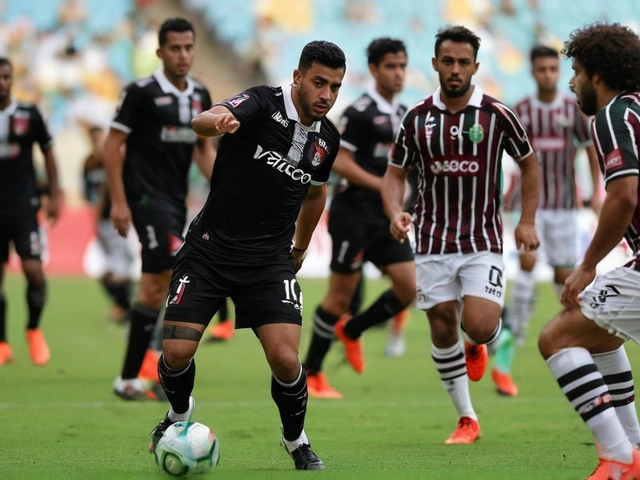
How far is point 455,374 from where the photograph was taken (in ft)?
23.0

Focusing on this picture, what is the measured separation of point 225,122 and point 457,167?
88.3 inches

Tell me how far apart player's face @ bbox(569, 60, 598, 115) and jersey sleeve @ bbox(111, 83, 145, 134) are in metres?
4.13

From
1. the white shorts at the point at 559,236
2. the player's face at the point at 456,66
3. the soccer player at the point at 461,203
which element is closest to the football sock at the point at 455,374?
the soccer player at the point at 461,203

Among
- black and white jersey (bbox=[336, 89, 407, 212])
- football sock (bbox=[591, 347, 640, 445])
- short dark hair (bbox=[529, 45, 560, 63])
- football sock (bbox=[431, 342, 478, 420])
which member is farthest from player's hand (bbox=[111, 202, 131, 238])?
short dark hair (bbox=[529, 45, 560, 63])

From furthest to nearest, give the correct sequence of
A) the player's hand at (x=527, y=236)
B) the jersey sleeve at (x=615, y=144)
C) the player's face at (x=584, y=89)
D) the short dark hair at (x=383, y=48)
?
the short dark hair at (x=383, y=48) → the player's hand at (x=527, y=236) → the player's face at (x=584, y=89) → the jersey sleeve at (x=615, y=144)

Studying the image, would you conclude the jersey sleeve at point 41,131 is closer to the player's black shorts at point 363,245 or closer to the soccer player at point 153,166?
the soccer player at point 153,166

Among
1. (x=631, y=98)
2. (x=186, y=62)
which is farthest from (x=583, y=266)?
(x=186, y=62)

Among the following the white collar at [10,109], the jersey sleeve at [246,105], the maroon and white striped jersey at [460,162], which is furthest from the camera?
the white collar at [10,109]

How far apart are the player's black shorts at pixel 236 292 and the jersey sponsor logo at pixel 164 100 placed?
297 centimetres

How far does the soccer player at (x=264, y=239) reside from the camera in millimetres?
5500

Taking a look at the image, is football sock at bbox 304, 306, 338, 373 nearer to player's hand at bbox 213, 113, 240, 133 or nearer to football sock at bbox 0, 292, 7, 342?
football sock at bbox 0, 292, 7, 342

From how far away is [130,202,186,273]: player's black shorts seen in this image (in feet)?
27.2

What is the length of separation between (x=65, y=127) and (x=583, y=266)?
65.3 feet

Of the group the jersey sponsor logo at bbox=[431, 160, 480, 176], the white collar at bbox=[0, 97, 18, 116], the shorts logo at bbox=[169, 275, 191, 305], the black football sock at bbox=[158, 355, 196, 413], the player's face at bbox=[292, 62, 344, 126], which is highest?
the player's face at bbox=[292, 62, 344, 126]
